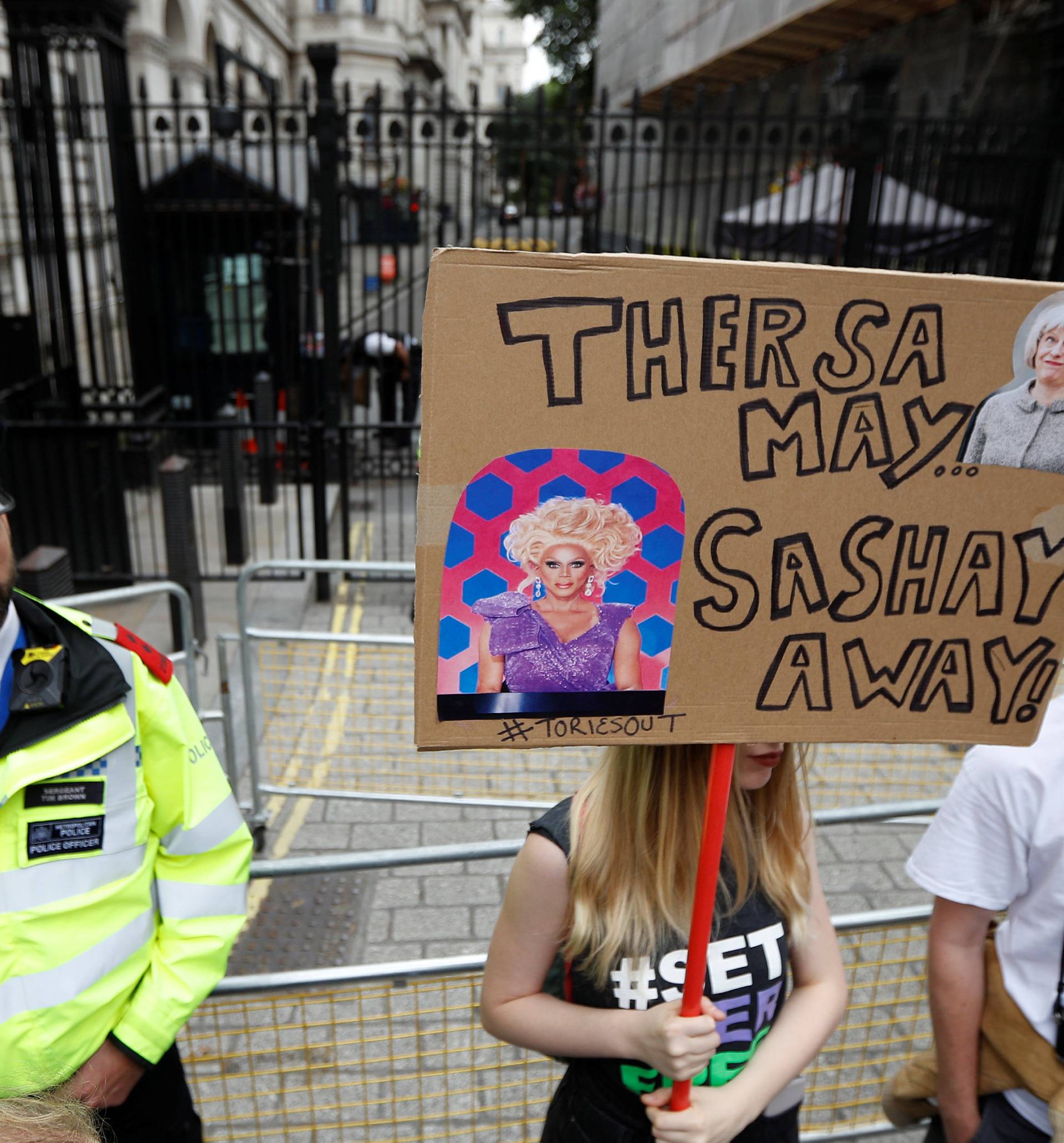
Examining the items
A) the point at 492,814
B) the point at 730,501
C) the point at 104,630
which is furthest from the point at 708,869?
the point at 492,814

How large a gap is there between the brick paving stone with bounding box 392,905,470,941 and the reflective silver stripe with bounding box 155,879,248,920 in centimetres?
216

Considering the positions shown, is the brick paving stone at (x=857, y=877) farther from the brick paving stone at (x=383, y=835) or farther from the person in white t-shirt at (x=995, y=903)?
the person in white t-shirt at (x=995, y=903)

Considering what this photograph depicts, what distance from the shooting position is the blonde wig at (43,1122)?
3.44ft

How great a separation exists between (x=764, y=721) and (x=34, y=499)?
22.6ft

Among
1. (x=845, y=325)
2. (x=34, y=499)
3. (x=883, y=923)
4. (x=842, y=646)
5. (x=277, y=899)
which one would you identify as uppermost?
(x=845, y=325)

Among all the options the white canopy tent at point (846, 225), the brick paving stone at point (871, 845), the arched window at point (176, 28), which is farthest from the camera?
the arched window at point (176, 28)

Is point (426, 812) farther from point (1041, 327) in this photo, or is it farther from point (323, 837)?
point (1041, 327)

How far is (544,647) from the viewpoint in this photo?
4.21 feet

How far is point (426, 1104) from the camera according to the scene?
290cm

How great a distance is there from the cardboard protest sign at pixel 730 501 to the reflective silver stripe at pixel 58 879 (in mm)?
891

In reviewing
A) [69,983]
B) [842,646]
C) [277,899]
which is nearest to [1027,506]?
[842,646]

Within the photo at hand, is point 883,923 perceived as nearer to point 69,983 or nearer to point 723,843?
point 723,843

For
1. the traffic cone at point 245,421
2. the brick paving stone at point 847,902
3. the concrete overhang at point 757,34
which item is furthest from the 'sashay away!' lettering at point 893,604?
the concrete overhang at point 757,34

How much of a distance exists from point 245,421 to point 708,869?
30.2 ft
